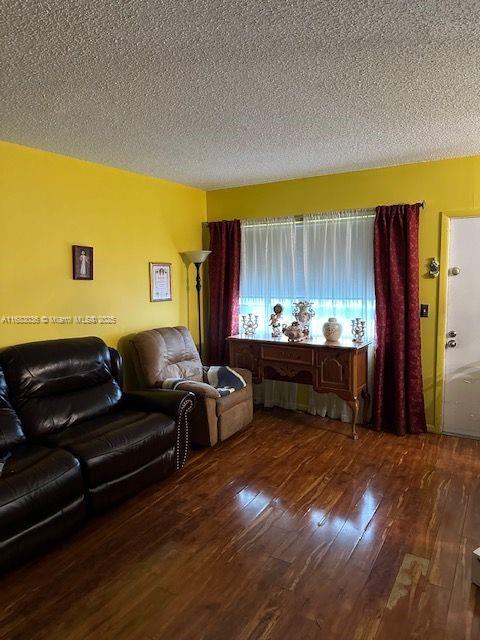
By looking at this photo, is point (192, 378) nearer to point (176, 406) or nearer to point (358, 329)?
point (176, 406)

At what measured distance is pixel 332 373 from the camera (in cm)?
385

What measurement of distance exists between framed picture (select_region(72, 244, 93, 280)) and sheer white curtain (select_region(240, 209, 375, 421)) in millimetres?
1739

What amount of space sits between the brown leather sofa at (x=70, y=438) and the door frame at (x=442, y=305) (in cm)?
225

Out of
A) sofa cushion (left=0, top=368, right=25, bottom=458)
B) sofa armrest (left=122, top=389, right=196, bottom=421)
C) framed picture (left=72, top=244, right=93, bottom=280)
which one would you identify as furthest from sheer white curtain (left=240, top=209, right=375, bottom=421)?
sofa cushion (left=0, top=368, right=25, bottom=458)

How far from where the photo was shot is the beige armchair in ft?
11.7

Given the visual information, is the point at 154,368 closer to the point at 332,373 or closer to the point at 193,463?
the point at 193,463

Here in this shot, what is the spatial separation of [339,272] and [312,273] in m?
0.29

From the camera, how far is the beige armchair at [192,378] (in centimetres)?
356

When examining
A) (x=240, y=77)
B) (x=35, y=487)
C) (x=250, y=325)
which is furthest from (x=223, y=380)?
(x=240, y=77)

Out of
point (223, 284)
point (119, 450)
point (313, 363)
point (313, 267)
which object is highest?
point (313, 267)

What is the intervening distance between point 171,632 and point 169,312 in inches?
125

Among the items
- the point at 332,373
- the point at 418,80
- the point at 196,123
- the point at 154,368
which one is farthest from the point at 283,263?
the point at 418,80

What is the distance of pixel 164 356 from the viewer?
3975mm

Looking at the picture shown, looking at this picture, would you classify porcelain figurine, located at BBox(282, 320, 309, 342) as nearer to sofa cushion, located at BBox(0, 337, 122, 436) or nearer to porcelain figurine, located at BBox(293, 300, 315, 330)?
porcelain figurine, located at BBox(293, 300, 315, 330)
